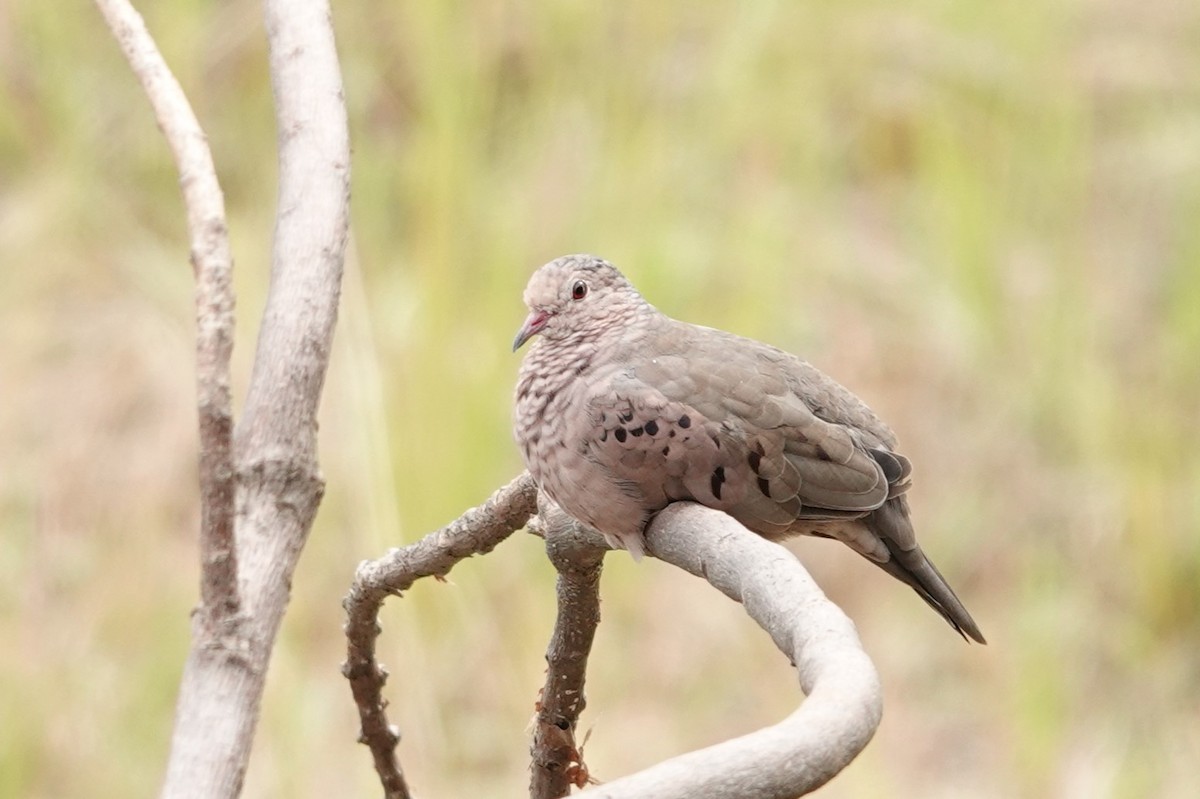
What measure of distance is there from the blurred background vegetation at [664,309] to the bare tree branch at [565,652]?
4.61 feet

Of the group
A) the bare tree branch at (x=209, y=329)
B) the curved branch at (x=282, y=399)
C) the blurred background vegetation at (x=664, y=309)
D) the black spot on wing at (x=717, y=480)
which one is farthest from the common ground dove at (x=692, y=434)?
the blurred background vegetation at (x=664, y=309)

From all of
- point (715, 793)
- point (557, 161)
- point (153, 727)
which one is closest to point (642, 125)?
point (557, 161)

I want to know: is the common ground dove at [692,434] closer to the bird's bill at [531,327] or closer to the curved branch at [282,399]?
the bird's bill at [531,327]

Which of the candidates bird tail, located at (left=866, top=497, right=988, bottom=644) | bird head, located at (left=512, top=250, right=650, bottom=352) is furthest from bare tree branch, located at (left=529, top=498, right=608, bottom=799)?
bird tail, located at (left=866, top=497, right=988, bottom=644)

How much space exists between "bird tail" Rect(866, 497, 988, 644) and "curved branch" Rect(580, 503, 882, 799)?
0.87 metres

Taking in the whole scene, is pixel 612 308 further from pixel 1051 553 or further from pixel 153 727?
pixel 1051 553

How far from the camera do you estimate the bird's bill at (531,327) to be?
1916 millimetres

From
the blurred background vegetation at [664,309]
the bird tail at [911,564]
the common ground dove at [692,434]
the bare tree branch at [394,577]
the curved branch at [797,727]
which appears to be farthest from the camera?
the blurred background vegetation at [664,309]

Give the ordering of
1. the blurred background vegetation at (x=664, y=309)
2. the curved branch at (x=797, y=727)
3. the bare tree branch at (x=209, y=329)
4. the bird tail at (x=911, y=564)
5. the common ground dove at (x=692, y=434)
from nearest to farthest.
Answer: the curved branch at (x=797, y=727)
the bare tree branch at (x=209, y=329)
the common ground dove at (x=692, y=434)
the bird tail at (x=911, y=564)
the blurred background vegetation at (x=664, y=309)

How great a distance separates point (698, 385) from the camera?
1717 mm

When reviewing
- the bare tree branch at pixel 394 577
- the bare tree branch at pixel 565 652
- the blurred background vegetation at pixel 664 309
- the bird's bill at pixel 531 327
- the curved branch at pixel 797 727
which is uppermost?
the blurred background vegetation at pixel 664 309

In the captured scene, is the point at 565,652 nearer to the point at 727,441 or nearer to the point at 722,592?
the point at 727,441

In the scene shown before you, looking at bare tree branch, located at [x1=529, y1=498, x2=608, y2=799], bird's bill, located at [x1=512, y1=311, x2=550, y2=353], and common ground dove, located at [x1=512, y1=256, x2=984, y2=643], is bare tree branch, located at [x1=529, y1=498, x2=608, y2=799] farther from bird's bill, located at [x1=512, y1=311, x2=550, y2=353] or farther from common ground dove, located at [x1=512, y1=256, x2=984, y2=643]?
Result: bird's bill, located at [x1=512, y1=311, x2=550, y2=353]

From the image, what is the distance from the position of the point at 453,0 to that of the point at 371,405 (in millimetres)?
830
